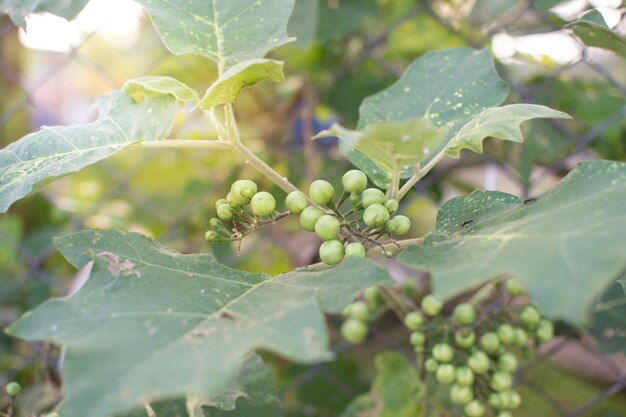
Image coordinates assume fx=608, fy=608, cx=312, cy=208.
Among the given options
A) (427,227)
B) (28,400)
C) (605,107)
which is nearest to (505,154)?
(605,107)

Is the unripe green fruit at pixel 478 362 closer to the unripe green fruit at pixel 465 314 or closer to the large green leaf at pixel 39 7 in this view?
the unripe green fruit at pixel 465 314

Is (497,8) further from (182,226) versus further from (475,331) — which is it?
(182,226)

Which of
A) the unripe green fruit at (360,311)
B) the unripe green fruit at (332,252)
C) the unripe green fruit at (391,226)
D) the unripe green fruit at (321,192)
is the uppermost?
the unripe green fruit at (321,192)

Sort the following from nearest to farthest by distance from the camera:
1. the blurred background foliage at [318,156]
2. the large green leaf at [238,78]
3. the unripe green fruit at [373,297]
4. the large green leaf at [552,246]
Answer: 1. the large green leaf at [552,246]
2. the large green leaf at [238,78]
3. the unripe green fruit at [373,297]
4. the blurred background foliage at [318,156]

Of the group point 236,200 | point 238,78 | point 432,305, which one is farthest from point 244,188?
point 432,305

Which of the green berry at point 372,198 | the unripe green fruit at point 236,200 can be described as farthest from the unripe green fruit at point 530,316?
the unripe green fruit at point 236,200

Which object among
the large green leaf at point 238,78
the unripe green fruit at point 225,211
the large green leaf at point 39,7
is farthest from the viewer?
the large green leaf at point 39,7

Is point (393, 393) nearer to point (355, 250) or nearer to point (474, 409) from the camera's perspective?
point (474, 409)
